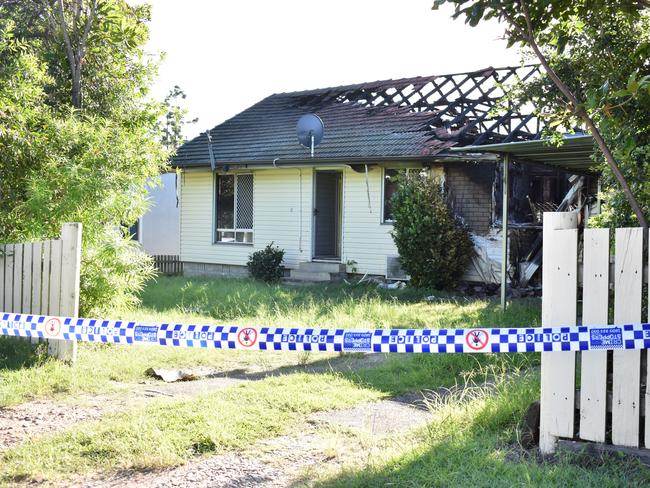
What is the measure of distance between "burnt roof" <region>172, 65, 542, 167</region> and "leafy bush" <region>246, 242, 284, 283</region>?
7.57ft

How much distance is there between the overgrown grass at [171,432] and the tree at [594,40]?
9.85ft

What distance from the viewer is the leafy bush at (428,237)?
14992 millimetres

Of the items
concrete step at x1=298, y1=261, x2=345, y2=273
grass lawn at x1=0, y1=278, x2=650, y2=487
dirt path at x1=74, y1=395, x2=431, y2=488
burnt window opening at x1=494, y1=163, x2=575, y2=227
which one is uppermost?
burnt window opening at x1=494, y1=163, x2=575, y2=227

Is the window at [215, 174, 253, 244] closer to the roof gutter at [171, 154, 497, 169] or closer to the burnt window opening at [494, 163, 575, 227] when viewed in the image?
the roof gutter at [171, 154, 497, 169]

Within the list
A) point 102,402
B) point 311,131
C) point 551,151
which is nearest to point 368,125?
point 311,131

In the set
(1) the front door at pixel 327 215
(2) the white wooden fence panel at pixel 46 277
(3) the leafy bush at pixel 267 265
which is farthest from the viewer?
(1) the front door at pixel 327 215

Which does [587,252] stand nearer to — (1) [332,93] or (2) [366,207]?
(2) [366,207]

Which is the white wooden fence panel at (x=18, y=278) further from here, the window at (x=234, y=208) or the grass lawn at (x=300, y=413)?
the window at (x=234, y=208)

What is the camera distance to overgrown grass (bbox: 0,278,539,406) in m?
7.14

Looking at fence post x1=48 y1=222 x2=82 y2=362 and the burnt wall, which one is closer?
fence post x1=48 y1=222 x2=82 y2=362

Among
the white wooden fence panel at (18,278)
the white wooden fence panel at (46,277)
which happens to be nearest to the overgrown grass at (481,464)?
the white wooden fence panel at (46,277)

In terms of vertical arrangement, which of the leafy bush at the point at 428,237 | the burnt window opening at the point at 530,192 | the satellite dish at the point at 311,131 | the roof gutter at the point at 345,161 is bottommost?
the leafy bush at the point at 428,237

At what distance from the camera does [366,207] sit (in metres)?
17.3

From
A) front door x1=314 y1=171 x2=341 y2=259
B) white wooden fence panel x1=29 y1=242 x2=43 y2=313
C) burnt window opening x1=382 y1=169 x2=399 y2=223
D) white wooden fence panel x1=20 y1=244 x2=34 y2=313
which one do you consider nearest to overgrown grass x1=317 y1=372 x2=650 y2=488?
white wooden fence panel x1=29 y1=242 x2=43 y2=313
